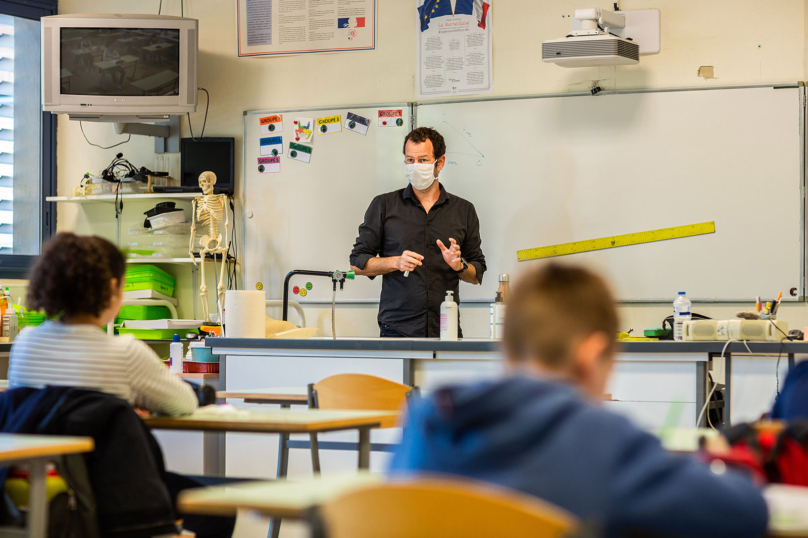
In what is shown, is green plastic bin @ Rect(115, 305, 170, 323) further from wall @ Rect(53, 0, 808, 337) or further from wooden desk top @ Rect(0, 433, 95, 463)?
wooden desk top @ Rect(0, 433, 95, 463)

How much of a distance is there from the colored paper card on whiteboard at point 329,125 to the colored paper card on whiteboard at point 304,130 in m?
0.05

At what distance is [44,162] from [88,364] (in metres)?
4.04

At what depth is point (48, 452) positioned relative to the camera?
1.43 m

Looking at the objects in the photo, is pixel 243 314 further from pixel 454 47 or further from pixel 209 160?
pixel 454 47

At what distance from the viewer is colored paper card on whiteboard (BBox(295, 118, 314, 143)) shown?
5.07 meters

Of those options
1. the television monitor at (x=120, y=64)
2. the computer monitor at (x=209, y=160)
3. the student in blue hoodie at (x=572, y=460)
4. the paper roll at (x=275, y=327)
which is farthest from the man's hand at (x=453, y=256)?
the student in blue hoodie at (x=572, y=460)

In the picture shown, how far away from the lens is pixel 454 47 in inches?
192

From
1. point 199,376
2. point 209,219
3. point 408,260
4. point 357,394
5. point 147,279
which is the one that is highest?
point 209,219

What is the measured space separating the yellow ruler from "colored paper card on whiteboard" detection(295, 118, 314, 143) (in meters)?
1.46

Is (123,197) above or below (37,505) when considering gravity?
above

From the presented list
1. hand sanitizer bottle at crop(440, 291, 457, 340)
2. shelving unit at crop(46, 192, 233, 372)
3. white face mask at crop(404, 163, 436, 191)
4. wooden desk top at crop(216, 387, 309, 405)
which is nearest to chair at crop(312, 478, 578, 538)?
wooden desk top at crop(216, 387, 309, 405)

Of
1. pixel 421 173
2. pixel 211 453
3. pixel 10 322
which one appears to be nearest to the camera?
pixel 211 453

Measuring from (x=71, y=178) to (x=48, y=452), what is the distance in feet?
14.5

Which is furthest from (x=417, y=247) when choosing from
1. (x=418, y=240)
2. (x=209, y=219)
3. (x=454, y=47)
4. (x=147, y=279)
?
(x=147, y=279)
